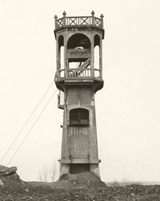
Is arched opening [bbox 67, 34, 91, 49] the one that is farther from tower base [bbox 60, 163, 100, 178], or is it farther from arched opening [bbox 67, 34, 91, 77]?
tower base [bbox 60, 163, 100, 178]

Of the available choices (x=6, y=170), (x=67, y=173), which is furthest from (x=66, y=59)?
(x=6, y=170)

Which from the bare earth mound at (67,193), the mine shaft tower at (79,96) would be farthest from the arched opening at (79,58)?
Answer: the bare earth mound at (67,193)

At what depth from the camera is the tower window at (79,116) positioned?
85.4 ft

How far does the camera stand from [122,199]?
15453 millimetres

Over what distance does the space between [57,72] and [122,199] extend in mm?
12894

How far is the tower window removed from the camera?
85.4 ft

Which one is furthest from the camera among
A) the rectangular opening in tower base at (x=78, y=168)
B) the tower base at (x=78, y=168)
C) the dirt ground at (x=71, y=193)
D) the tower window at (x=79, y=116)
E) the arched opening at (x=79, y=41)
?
the arched opening at (x=79, y=41)

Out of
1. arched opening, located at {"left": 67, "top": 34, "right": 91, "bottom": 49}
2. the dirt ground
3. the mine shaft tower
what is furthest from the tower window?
the dirt ground

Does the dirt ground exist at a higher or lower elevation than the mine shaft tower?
lower

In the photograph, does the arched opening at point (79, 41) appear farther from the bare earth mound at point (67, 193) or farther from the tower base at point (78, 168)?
the bare earth mound at point (67, 193)

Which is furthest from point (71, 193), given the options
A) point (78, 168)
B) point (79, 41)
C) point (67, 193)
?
point (79, 41)

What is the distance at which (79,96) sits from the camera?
26.0 metres

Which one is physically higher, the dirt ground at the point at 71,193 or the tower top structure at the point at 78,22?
the tower top structure at the point at 78,22

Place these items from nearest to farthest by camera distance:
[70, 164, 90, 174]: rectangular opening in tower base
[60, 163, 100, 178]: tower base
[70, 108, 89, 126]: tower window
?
1. [60, 163, 100, 178]: tower base
2. [70, 164, 90, 174]: rectangular opening in tower base
3. [70, 108, 89, 126]: tower window
